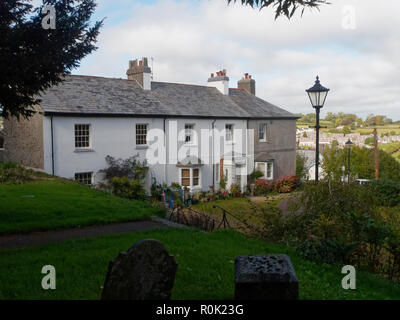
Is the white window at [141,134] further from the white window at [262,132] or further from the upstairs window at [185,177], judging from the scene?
the white window at [262,132]

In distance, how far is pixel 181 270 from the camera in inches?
263

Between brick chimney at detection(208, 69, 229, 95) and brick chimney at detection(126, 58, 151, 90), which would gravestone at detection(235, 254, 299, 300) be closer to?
brick chimney at detection(126, 58, 151, 90)

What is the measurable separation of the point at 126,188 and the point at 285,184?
15.7m

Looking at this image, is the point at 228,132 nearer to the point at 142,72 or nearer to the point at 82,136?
the point at 142,72

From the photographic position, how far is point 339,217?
31.5 feet

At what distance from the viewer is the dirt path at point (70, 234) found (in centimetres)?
899

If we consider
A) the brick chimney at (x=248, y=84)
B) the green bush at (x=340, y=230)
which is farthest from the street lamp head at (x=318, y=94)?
the brick chimney at (x=248, y=84)

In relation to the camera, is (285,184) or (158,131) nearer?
(158,131)

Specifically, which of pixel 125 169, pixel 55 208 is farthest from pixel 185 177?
pixel 55 208

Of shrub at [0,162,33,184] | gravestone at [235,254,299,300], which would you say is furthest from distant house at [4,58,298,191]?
gravestone at [235,254,299,300]

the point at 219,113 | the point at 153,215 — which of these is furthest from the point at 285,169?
the point at 153,215

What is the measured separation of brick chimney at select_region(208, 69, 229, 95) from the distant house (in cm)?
9

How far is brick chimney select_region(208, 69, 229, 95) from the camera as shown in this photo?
109ft
